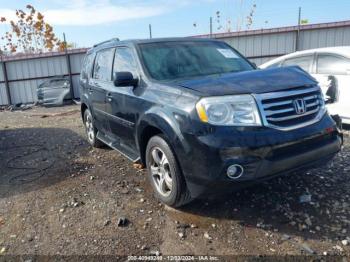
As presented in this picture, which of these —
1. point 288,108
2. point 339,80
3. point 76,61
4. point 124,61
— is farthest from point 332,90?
point 76,61

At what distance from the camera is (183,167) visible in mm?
3090

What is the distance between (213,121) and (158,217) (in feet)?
4.20

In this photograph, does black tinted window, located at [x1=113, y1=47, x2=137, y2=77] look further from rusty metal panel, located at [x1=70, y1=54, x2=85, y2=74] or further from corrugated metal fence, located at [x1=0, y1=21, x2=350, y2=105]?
rusty metal panel, located at [x1=70, y1=54, x2=85, y2=74]

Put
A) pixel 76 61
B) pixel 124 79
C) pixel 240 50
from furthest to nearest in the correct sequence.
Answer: pixel 76 61 < pixel 240 50 < pixel 124 79

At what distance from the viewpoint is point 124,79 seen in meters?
3.74

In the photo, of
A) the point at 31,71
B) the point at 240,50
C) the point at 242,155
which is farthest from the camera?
the point at 31,71

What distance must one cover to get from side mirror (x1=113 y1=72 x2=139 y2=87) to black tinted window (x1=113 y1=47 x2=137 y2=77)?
178 mm

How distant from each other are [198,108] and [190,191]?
82cm

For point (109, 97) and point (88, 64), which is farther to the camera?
point (88, 64)

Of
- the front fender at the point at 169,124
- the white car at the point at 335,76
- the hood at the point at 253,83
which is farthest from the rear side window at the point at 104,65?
the white car at the point at 335,76

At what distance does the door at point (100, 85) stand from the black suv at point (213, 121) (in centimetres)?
75

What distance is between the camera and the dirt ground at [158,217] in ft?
9.61

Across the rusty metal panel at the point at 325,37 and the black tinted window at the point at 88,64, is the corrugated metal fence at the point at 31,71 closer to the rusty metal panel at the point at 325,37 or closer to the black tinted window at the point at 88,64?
the black tinted window at the point at 88,64

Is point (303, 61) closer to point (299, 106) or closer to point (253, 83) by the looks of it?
point (299, 106)
